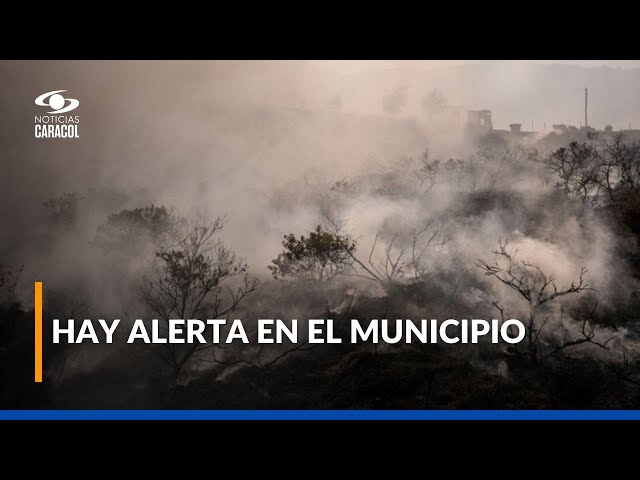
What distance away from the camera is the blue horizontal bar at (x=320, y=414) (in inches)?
321

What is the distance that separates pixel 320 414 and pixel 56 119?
6048 mm

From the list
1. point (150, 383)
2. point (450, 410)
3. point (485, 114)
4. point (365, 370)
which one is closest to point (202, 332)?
point (150, 383)

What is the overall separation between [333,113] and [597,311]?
511cm

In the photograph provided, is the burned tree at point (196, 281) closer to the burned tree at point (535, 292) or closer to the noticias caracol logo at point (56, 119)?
the noticias caracol logo at point (56, 119)

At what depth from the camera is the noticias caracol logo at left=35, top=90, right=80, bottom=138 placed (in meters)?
8.32

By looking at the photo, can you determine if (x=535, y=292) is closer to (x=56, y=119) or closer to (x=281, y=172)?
(x=281, y=172)

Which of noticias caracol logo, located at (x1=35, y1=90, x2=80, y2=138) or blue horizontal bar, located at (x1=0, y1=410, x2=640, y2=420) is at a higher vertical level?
noticias caracol logo, located at (x1=35, y1=90, x2=80, y2=138)

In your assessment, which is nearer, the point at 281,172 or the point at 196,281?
the point at 196,281

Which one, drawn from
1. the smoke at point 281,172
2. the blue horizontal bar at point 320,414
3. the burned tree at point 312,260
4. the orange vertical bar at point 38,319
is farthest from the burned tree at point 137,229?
the blue horizontal bar at point 320,414

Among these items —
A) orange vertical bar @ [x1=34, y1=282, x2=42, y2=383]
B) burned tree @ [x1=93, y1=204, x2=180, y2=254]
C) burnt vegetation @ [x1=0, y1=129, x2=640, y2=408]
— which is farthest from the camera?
burned tree @ [x1=93, y1=204, x2=180, y2=254]

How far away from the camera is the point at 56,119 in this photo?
8.45 meters

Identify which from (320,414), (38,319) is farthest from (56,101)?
(320,414)

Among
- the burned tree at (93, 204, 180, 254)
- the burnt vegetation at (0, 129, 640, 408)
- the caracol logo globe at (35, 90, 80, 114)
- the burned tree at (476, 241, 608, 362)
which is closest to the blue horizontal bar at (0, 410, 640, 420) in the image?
the burnt vegetation at (0, 129, 640, 408)

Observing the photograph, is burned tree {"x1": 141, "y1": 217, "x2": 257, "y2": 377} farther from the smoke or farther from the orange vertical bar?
the orange vertical bar
